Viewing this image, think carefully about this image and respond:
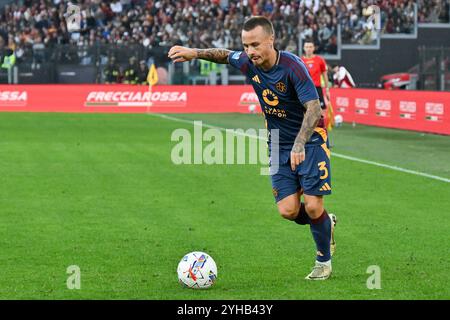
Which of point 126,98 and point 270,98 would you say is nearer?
point 270,98

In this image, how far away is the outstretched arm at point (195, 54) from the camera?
958 cm

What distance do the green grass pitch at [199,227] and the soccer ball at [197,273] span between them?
0.30ft

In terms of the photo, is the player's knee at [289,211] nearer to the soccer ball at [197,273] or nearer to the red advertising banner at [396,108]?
the soccer ball at [197,273]

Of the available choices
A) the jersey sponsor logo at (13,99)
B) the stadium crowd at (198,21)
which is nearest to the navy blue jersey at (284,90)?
the jersey sponsor logo at (13,99)

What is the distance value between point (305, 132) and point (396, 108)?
22453mm

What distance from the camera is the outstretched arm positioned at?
31.4 ft

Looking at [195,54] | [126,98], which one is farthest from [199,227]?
[126,98]

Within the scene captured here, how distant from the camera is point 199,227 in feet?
41.3

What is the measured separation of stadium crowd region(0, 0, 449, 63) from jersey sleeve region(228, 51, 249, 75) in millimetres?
36476

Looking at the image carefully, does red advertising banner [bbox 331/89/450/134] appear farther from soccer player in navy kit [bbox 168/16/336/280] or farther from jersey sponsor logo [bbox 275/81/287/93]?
jersey sponsor logo [bbox 275/81/287/93]

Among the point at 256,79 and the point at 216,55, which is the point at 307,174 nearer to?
the point at 256,79

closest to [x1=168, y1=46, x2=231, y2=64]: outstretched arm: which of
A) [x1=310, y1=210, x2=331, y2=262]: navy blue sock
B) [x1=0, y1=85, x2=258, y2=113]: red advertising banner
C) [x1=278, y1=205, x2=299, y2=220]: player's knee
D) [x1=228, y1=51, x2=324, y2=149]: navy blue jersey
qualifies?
[x1=228, y1=51, x2=324, y2=149]: navy blue jersey

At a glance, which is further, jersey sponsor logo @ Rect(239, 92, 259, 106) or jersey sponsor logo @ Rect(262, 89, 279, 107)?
jersey sponsor logo @ Rect(239, 92, 259, 106)
